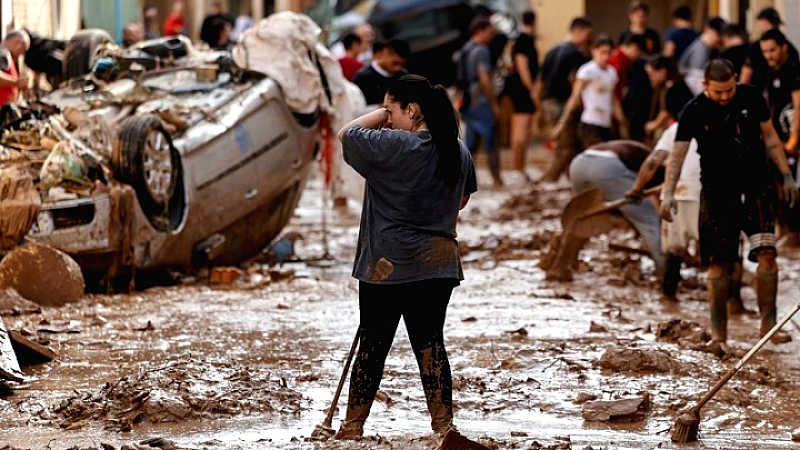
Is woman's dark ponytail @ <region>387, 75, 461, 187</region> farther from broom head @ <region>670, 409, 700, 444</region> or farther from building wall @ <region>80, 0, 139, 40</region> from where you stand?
building wall @ <region>80, 0, 139, 40</region>

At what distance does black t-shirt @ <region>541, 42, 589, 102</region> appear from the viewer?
74.7ft

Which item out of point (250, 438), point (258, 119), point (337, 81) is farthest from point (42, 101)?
point (250, 438)

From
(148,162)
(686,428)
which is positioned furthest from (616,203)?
(686,428)

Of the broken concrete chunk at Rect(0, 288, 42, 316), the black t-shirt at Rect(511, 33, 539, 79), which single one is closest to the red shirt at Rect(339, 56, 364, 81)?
the black t-shirt at Rect(511, 33, 539, 79)

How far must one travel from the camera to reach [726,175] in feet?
33.5

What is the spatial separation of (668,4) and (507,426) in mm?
28028

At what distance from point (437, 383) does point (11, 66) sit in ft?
27.5

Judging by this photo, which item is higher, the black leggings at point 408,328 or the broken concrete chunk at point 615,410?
the black leggings at point 408,328

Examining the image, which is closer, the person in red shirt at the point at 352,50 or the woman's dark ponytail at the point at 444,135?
the woman's dark ponytail at the point at 444,135

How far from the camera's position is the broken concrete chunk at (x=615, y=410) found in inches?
309

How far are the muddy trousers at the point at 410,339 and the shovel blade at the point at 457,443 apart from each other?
2.19ft

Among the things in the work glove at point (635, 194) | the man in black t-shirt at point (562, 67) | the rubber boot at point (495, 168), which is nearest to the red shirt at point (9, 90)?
the work glove at point (635, 194)

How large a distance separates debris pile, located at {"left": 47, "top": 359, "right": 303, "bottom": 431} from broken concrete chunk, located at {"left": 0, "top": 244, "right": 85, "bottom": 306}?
3113mm

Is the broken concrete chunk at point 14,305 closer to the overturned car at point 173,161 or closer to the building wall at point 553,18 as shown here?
the overturned car at point 173,161
